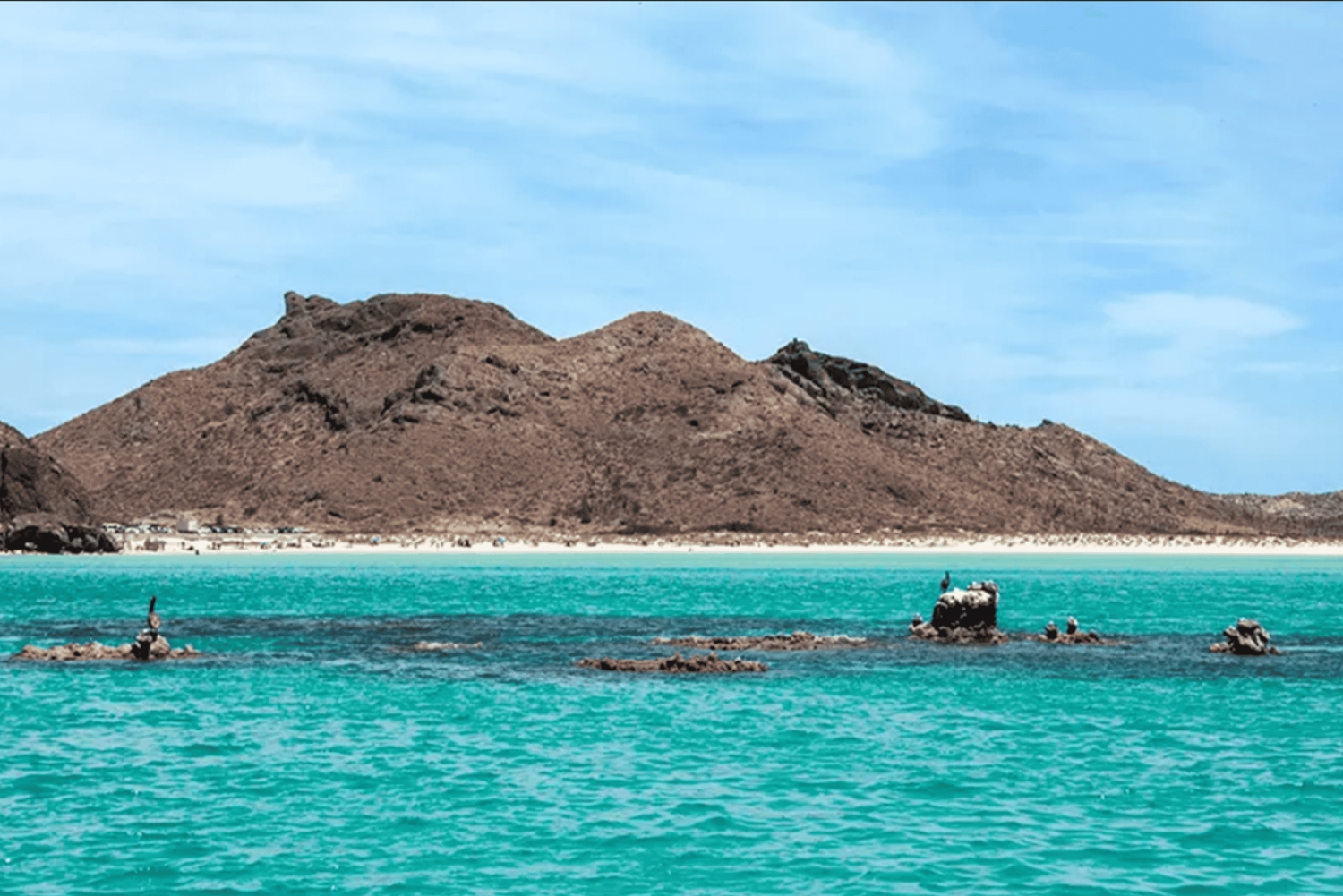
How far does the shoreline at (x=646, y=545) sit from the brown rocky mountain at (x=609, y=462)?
444cm

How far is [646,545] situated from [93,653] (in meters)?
111

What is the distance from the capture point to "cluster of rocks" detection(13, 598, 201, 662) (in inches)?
1757

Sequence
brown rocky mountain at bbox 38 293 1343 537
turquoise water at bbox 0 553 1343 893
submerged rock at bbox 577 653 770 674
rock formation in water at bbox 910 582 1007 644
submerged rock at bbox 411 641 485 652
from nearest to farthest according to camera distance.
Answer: turquoise water at bbox 0 553 1343 893
submerged rock at bbox 577 653 770 674
submerged rock at bbox 411 641 485 652
rock formation in water at bbox 910 582 1007 644
brown rocky mountain at bbox 38 293 1343 537

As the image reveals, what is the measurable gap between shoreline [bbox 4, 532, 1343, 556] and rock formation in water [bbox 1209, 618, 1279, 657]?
96878 millimetres

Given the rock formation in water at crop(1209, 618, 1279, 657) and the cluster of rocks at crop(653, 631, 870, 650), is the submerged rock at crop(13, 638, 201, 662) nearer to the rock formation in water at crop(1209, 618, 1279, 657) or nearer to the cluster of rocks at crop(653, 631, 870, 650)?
the cluster of rocks at crop(653, 631, 870, 650)

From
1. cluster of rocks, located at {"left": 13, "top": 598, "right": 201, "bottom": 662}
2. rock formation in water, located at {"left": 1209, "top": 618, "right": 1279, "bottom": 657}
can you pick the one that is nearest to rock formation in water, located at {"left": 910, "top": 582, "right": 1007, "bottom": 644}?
rock formation in water, located at {"left": 1209, "top": 618, "right": 1279, "bottom": 657}

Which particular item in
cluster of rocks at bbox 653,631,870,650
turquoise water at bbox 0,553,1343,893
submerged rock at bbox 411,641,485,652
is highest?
cluster of rocks at bbox 653,631,870,650

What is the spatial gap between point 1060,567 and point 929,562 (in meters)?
11.5

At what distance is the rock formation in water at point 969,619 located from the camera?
51938mm

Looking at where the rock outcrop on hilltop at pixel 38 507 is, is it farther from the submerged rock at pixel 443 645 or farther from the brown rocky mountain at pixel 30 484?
the submerged rock at pixel 443 645

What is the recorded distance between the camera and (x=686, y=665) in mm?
42312

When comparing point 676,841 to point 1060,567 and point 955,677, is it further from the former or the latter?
point 1060,567

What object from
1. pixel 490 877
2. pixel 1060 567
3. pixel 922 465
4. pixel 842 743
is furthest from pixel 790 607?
pixel 922 465

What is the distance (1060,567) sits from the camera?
424ft
